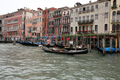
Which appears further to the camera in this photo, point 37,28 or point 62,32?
point 37,28

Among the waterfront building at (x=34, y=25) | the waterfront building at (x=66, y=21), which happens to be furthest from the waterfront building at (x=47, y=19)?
the waterfront building at (x=66, y=21)

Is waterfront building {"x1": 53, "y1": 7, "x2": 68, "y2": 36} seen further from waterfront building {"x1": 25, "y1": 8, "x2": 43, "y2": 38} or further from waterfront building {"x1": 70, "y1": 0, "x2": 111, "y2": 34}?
waterfront building {"x1": 25, "y1": 8, "x2": 43, "y2": 38}

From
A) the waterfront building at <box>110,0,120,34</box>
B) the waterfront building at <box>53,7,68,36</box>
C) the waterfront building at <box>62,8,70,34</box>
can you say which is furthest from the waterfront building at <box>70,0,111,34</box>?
the waterfront building at <box>53,7,68,36</box>

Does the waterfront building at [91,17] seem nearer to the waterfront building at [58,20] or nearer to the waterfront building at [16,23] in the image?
the waterfront building at [58,20]

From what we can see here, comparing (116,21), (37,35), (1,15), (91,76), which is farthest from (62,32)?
(1,15)

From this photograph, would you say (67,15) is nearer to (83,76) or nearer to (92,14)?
(92,14)

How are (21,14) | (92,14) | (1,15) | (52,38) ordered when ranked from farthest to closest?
1. (1,15)
2. (21,14)
3. (52,38)
4. (92,14)

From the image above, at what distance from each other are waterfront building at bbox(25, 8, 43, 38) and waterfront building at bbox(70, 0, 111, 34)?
16.0 metres

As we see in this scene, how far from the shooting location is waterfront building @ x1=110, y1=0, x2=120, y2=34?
2920 centimetres

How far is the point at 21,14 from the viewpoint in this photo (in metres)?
61.9

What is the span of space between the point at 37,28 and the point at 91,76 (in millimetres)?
45115

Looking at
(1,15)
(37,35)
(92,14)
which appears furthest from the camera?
(1,15)

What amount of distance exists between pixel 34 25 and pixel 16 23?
13251 mm

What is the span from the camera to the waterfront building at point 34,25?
52312 millimetres
